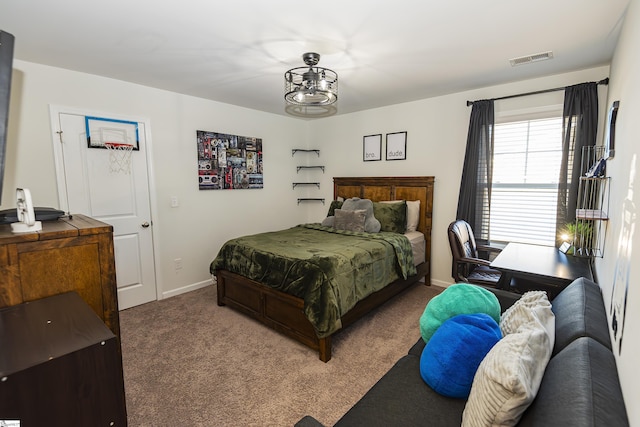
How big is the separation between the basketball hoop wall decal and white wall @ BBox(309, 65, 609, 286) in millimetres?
2934

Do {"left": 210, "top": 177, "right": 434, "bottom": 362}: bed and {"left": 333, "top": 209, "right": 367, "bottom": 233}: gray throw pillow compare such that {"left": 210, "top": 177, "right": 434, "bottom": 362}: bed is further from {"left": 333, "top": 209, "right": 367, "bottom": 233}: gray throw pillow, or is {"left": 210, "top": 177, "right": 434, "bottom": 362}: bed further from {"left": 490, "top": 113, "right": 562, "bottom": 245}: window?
{"left": 490, "top": 113, "right": 562, "bottom": 245}: window

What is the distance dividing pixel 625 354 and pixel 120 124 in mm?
4072

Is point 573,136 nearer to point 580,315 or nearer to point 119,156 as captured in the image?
point 580,315

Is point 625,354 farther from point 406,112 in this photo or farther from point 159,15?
point 406,112

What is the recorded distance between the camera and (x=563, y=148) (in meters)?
2.91

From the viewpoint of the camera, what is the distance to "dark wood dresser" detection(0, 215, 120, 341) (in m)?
1.22

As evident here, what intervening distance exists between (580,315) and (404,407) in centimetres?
84

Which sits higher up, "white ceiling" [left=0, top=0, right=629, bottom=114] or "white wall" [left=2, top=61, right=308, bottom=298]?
"white ceiling" [left=0, top=0, right=629, bottom=114]

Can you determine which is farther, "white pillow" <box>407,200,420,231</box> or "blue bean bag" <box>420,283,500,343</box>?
"white pillow" <box>407,200,420,231</box>

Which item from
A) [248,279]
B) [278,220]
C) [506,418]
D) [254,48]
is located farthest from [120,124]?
[506,418]

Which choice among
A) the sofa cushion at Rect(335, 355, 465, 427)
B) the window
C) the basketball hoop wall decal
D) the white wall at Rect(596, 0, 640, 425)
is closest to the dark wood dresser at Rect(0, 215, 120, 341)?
the sofa cushion at Rect(335, 355, 465, 427)

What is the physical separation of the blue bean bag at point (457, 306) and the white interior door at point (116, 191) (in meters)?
3.17

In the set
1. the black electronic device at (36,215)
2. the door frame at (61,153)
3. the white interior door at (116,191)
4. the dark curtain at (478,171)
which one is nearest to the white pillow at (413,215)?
the dark curtain at (478,171)

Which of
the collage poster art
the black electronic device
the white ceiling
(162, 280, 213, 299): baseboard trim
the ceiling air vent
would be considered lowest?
(162, 280, 213, 299): baseboard trim
